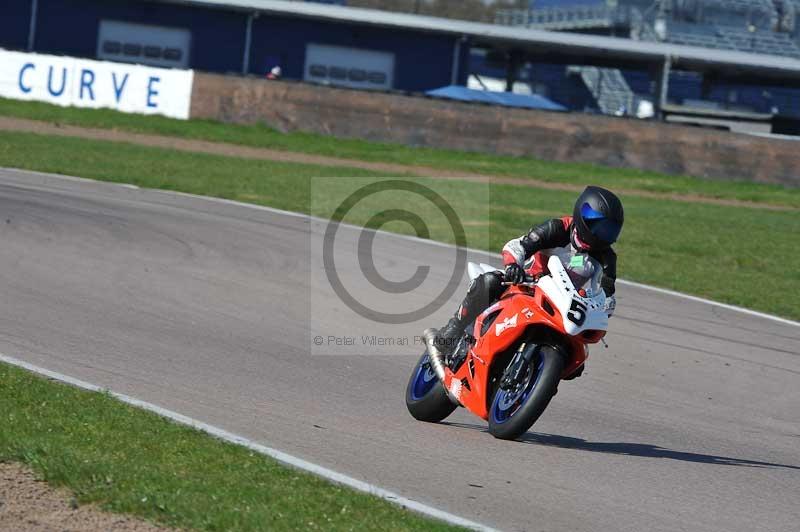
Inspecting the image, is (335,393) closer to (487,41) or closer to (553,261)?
(553,261)

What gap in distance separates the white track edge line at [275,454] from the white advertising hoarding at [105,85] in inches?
817

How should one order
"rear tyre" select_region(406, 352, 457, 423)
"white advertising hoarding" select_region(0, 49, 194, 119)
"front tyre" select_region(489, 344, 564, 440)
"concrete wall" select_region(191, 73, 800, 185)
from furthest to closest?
"white advertising hoarding" select_region(0, 49, 194, 119) → "concrete wall" select_region(191, 73, 800, 185) → "rear tyre" select_region(406, 352, 457, 423) → "front tyre" select_region(489, 344, 564, 440)

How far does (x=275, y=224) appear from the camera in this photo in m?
15.8

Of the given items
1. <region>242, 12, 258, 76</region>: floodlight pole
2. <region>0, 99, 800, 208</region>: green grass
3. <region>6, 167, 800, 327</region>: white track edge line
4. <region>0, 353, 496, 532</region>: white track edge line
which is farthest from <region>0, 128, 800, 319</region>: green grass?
<region>242, 12, 258, 76</region>: floodlight pole

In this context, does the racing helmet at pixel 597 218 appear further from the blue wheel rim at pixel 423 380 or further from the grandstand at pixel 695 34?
the grandstand at pixel 695 34

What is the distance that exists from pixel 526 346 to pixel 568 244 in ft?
2.19

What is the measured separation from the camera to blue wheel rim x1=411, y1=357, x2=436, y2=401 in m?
7.38

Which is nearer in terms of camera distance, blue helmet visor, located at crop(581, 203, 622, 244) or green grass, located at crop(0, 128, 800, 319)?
blue helmet visor, located at crop(581, 203, 622, 244)

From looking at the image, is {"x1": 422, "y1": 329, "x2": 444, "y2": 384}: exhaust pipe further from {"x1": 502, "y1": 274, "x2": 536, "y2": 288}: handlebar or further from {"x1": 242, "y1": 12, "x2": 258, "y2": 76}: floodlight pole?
{"x1": 242, "y1": 12, "x2": 258, "y2": 76}: floodlight pole

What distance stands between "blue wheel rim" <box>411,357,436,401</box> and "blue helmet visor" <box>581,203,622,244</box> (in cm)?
151

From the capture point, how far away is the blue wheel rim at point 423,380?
7.38 metres

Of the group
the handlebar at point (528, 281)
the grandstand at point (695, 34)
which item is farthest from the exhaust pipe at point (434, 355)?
the grandstand at point (695, 34)

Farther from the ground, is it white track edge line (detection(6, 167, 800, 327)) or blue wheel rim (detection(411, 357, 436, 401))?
blue wheel rim (detection(411, 357, 436, 401))

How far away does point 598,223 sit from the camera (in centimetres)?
650
